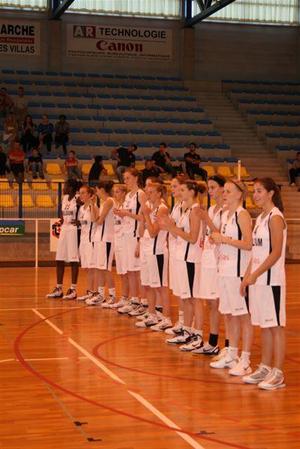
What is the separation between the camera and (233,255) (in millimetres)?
7457

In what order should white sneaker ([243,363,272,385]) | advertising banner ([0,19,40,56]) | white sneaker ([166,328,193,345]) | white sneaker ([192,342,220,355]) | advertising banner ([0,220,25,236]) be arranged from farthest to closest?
advertising banner ([0,19,40,56]), advertising banner ([0,220,25,236]), white sneaker ([166,328,193,345]), white sneaker ([192,342,220,355]), white sneaker ([243,363,272,385])

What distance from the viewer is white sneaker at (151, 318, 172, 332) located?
32.1ft

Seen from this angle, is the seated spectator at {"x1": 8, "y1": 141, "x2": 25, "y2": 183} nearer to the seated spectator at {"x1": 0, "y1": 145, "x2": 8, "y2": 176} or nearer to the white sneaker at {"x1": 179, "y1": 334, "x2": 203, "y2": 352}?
the seated spectator at {"x1": 0, "y1": 145, "x2": 8, "y2": 176}

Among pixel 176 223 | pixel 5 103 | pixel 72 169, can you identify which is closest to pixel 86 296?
pixel 176 223

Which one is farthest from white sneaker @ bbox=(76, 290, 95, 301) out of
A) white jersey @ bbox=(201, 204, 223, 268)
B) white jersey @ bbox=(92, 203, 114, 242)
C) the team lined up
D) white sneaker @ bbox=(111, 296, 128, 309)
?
white jersey @ bbox=(201, 204, 223, 268)

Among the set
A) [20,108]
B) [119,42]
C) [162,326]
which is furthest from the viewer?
[119,42]

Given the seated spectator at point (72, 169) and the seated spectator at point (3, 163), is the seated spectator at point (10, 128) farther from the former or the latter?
the seated spectator at point (72, 169)

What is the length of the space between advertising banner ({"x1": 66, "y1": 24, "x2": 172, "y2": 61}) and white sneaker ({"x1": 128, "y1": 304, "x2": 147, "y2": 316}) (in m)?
18.0

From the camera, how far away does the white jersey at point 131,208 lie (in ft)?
34.9

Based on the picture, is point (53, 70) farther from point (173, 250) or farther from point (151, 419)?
point (151, 419)

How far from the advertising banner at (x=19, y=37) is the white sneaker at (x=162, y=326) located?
18.7 meters

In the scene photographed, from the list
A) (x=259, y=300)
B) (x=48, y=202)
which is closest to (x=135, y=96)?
(x=48, y=202)

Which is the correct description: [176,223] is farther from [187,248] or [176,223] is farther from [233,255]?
[233,255]

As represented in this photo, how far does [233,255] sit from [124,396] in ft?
5.47
